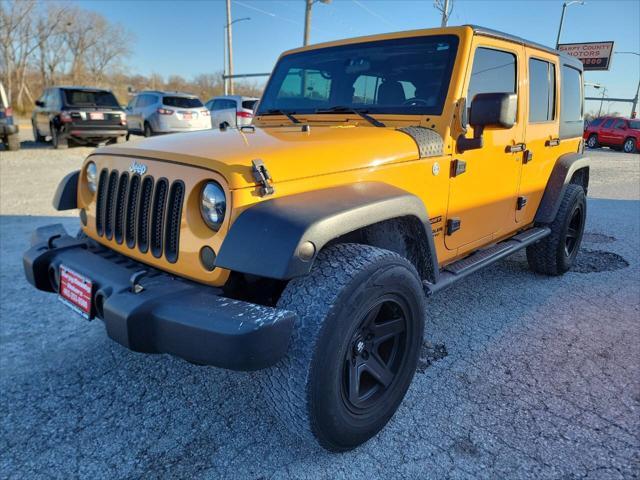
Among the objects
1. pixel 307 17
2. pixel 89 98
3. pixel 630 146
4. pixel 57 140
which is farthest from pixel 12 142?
pixel 630 146

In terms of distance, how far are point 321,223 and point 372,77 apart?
163 centimetres

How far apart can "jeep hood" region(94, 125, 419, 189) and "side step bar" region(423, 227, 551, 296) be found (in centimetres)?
76

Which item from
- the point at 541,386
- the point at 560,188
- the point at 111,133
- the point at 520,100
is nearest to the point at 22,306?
the point at 541,386

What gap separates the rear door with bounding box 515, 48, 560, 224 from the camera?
11.8 feet

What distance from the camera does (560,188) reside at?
4066 mm

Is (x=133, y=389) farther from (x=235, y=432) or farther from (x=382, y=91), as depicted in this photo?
(x=382, y=91)

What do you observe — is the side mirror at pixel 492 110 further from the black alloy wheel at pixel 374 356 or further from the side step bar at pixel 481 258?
the black alloy wheel at pixel 374 356

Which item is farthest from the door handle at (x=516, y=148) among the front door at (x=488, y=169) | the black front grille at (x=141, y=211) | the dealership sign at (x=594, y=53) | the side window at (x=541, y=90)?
the dealership sign at (x=594, y=53)

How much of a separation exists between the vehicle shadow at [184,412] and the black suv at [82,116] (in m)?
10.7

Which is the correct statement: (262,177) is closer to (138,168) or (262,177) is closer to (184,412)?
(138,168)

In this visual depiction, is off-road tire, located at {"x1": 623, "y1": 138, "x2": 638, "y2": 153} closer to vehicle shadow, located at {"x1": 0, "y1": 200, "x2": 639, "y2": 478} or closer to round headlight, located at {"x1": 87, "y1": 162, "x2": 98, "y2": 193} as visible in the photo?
vehicle shadow, located at {"x1": 0, "y1": 200, "x2": 639, "y2": 478}

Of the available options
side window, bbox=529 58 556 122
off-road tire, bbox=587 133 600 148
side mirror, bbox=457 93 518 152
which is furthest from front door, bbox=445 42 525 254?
off-road tire, bbox=587 133 600 148

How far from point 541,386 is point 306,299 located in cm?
166

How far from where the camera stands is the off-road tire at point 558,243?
416 centimetres
